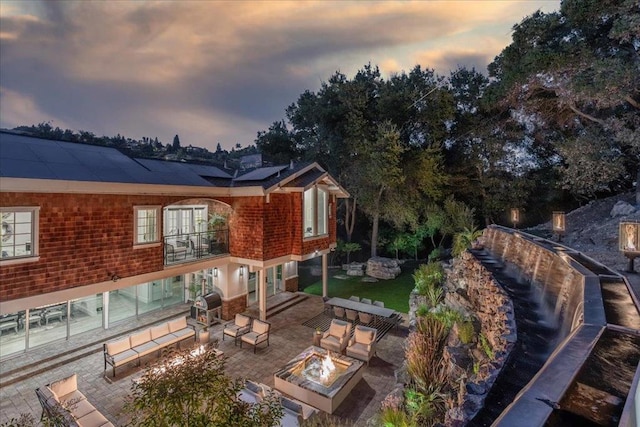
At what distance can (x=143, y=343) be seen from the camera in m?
10.2

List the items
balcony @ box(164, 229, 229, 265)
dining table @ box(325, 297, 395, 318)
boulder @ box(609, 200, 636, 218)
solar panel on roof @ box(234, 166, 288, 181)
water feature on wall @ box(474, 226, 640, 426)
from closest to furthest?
water feature on wall @ box(474, 226, 640, 426), balcony @ box(164, 229, 229, 265), dining table @ box(325, 297, 395, 318), boulder @ box(609, 200, 636, 218), solar panel on roof @ box(234, 166, 288, 181)

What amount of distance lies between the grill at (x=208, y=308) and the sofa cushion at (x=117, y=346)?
3.35 meters

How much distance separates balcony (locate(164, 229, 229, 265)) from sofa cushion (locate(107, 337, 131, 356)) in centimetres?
302

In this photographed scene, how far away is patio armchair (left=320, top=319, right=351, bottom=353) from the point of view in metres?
10.3

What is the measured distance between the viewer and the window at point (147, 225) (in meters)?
9.97

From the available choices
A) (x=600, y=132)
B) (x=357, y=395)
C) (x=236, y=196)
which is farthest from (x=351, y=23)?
(x=357, y=395)

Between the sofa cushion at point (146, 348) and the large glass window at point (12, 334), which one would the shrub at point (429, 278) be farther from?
the large glass window at point (12, 334)

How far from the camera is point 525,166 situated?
69.2 feet

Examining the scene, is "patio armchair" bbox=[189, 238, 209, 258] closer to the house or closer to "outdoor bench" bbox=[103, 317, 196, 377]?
the house

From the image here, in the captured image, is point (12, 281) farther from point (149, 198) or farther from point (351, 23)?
point (351, 23)

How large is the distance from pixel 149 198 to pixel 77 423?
651cm

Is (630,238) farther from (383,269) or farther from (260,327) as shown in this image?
(383,269)

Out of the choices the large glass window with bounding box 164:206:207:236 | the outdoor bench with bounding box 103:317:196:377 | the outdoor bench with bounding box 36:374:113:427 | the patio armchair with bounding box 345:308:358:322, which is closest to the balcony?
the large glass window with bounding box 164:206:207:236

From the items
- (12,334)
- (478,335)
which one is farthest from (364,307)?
(12,334)
